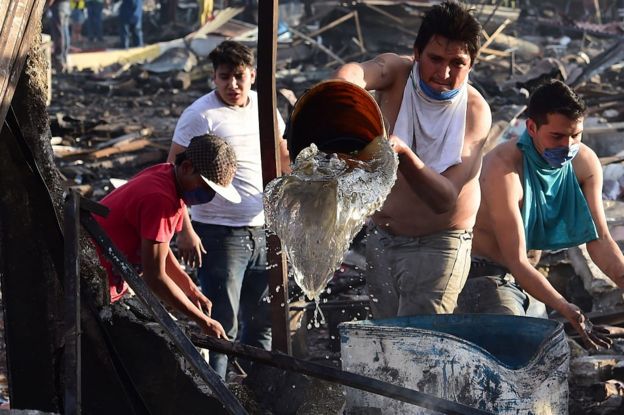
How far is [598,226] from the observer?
5.77m

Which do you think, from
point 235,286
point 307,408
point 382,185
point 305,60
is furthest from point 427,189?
point 305,60

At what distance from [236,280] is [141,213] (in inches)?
50.1

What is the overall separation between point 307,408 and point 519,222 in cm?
139

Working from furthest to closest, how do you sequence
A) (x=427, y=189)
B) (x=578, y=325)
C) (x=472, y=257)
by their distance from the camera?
(x=472, y=257) → (x=578, y=325) → (x=427, y=189)

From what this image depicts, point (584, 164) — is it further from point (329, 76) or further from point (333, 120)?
point (329, 76)

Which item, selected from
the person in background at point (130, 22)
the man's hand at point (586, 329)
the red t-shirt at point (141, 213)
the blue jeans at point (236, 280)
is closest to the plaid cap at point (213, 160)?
the red t-shirt at point (141, 213)

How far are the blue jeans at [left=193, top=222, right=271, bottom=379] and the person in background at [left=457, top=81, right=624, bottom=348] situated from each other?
1.19 m

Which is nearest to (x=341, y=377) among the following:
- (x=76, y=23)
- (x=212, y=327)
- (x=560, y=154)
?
(x=212, y=327)

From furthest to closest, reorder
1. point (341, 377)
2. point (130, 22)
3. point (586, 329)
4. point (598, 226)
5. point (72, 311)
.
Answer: point (130, 22) < point (598, 226) < point (586, 329) < point (341, 377) < point (72, 311)

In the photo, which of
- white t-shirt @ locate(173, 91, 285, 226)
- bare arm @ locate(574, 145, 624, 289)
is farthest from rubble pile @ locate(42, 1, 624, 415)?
white t-shirt @ locate(173, 91, 285, 226)

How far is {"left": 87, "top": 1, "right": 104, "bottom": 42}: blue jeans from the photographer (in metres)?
27.3


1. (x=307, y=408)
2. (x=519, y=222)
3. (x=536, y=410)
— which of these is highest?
(x=519, y=222)

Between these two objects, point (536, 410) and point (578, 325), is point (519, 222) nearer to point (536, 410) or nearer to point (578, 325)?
point (578, 325)

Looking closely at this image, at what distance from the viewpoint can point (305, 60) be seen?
76.3 feet
